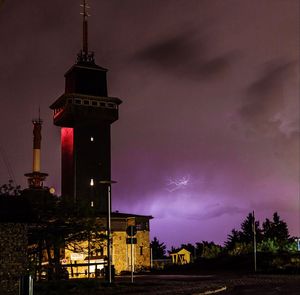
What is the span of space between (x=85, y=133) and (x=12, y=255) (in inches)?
2084

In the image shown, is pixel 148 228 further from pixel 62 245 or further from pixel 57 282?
pixel 57 282

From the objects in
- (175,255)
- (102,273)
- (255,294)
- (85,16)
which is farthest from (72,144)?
(255,294)

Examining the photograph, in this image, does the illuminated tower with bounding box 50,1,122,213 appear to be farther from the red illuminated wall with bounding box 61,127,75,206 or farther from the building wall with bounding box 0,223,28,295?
the building wall with bounding box 0,223,28,295

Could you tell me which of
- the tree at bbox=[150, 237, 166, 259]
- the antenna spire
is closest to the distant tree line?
the tree at bbox=[150, 237, 166, 259]

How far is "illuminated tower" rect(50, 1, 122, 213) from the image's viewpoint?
7506 cm

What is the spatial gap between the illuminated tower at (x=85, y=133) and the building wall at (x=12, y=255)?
46.6m

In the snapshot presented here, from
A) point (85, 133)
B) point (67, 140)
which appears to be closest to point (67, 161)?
point (67, 140)

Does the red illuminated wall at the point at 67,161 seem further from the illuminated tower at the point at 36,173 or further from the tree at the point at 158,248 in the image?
the tree at the point at 158,248

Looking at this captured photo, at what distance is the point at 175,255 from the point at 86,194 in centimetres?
1803

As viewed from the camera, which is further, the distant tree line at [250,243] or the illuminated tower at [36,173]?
the illuminated tower at [36,173]

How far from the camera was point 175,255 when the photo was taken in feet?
276

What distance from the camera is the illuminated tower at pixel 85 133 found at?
246 ft

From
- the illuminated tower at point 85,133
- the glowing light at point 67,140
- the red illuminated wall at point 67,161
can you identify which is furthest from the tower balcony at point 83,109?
the red illuminated wall at point 67,161

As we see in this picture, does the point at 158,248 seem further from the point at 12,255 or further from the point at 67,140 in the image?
the point at 12,255
